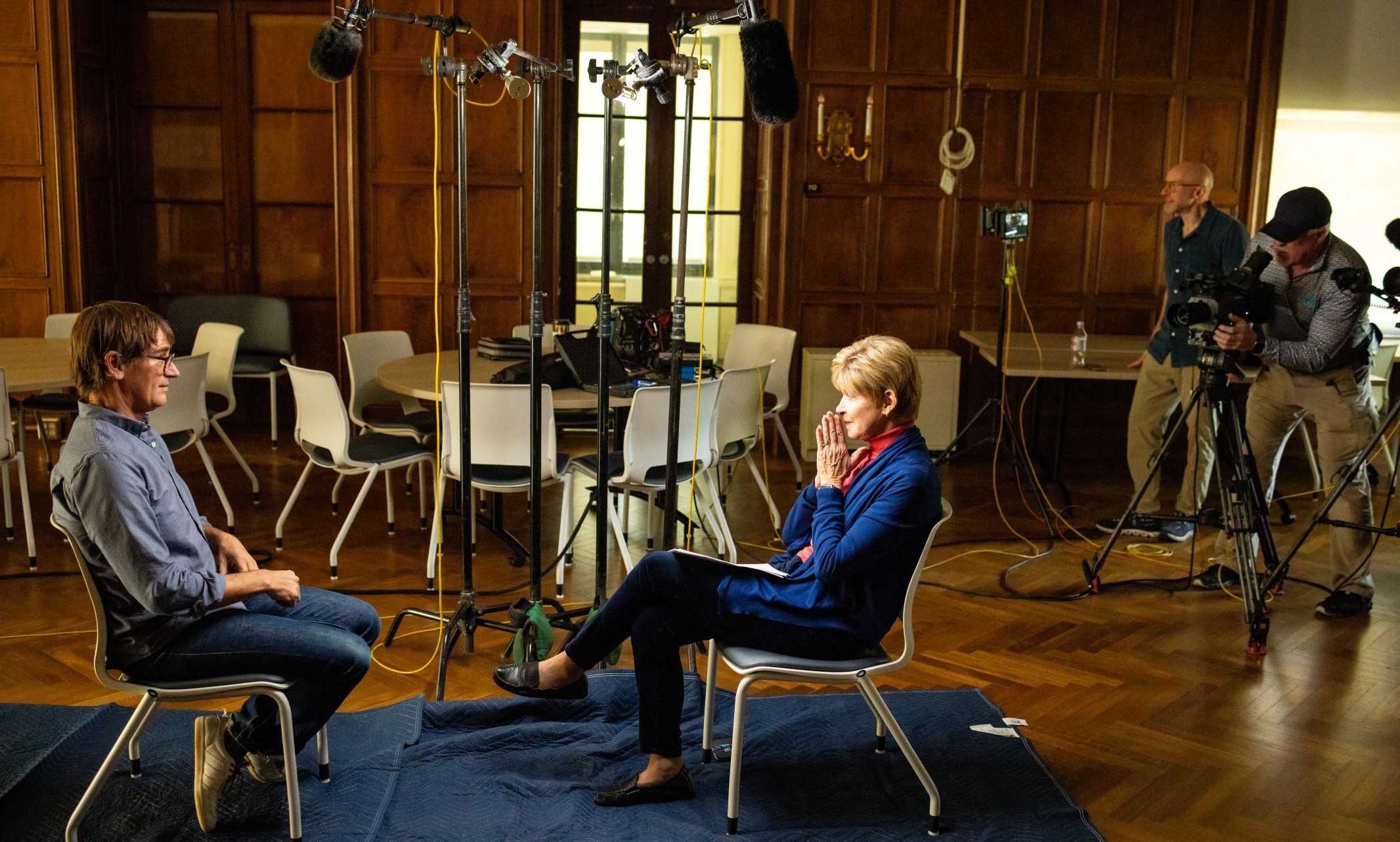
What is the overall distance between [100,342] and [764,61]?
166 cm

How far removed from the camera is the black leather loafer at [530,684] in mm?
3133

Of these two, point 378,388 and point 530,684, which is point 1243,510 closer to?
point 530,684

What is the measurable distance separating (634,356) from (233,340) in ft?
6.00

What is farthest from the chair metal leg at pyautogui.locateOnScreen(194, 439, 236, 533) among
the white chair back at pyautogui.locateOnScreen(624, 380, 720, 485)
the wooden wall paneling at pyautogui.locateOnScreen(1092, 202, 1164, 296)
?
the wooden wall paneling at pyautogui.locateOnScreen(1092, 202, 1164, 296)

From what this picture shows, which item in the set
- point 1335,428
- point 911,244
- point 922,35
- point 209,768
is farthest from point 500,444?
Result: point 922,35

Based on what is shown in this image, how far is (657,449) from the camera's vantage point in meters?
4.39

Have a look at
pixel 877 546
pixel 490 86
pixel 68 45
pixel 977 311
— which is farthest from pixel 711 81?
pixel 877 546

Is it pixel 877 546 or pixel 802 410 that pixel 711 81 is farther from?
pixel 877 546

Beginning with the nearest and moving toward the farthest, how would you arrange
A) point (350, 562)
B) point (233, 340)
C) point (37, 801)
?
point (37, 801) < point (350, 562) < point (233, 340)

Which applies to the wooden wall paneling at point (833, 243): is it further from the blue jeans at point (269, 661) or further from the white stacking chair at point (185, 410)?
the blue jeans at point (269, 661)

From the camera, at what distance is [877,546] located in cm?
276

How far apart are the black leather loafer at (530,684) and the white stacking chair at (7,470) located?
240 centimetres

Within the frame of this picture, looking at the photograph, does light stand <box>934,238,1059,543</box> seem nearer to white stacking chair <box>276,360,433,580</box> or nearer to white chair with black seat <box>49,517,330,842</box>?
white stacking chair <box>276,360,433,580</box>

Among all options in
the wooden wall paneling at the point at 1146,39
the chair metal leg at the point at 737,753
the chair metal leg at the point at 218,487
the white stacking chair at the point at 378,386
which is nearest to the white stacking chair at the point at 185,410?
the chair metal leg at the point at 218,487
